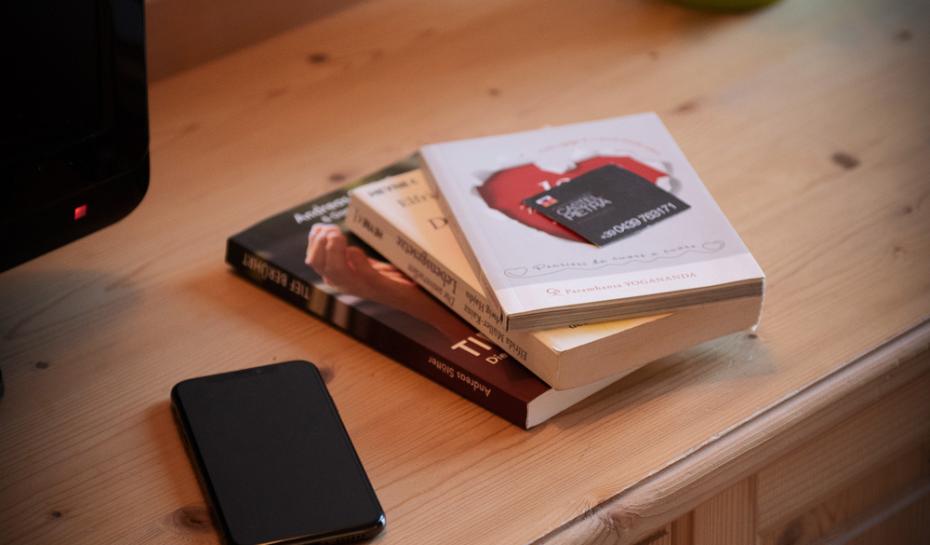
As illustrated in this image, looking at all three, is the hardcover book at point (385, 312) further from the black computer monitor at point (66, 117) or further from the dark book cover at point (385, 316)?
the black computer monitor at point (66, 117)

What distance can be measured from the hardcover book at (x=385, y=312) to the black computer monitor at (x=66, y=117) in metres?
0.11

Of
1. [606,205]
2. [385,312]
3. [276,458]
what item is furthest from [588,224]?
[276,458]

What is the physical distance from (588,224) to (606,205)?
0.03 m

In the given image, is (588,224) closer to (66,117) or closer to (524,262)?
(524,262)

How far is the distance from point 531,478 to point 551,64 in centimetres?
50

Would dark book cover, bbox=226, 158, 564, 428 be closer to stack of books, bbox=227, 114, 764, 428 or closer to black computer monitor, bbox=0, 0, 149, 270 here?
stack of books, bbox=227, 114, 764, 428

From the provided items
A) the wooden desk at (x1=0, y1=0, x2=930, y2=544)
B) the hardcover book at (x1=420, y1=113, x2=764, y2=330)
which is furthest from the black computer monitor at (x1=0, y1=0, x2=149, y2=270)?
the hardcover book at (x1=420, y1=113, x2=764, y2=330)

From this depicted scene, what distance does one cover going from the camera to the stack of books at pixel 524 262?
0.65 m

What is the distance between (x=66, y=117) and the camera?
643 mm

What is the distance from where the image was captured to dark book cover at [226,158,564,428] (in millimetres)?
662

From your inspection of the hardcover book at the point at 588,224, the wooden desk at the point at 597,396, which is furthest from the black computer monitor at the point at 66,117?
the hardcover book at the point at 588,224

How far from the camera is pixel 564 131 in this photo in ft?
2.66

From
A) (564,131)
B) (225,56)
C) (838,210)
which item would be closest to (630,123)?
(564,131)

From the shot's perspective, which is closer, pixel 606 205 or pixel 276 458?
pixel 276 458
